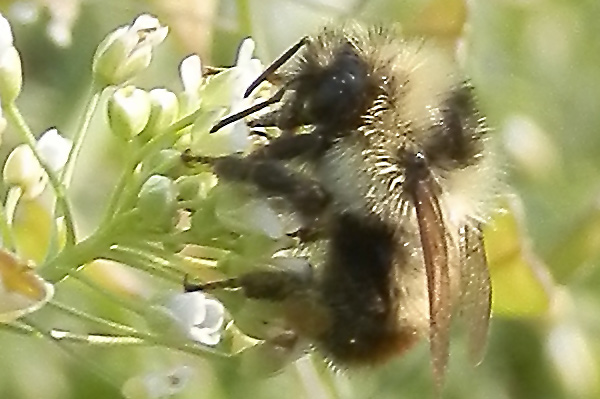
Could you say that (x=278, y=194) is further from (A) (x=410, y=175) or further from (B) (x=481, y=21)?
(B) (x=481, y=21)

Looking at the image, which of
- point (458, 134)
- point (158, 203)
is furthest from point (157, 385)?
point (458, 134)

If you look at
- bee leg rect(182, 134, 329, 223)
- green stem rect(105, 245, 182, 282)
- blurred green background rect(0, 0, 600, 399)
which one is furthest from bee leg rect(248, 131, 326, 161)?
blurred green background rect(0, 0, 600, 399)

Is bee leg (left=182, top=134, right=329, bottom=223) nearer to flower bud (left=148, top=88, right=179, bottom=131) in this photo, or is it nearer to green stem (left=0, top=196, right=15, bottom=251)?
flower bud (left=148, top=88, right=179, bottom=131)

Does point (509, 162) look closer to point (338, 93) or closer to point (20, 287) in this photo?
point (338, 93)

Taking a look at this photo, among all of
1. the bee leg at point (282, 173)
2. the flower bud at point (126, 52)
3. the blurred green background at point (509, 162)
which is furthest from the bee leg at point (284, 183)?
the blurred green background at point (509, 162)

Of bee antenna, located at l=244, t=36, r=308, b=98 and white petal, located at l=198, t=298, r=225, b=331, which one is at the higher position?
bee antenna, located at l=244, t=36, r=308, b=98
